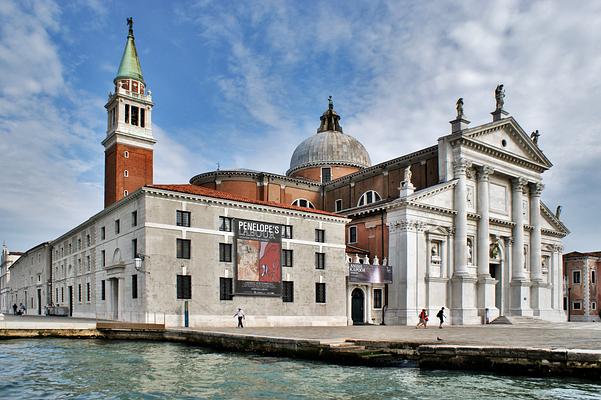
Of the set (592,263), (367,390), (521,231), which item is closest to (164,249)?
(367,390)

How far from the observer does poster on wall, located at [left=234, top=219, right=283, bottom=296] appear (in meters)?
31.5

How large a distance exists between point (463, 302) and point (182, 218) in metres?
20.7

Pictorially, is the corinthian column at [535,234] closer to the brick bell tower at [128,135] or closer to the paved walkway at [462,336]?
the paved walkway at [462,336]

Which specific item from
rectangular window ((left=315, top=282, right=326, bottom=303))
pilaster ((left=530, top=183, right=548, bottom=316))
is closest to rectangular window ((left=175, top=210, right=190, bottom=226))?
rectangular window ((left=315, top=282, right=326, bottom=303))

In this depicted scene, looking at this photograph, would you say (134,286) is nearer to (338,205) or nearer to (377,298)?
(377,298)

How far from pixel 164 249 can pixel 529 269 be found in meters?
31.3

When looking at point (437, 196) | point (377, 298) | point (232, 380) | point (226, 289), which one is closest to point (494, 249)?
point (437, 196)

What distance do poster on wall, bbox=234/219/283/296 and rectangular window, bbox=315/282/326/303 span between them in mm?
2685

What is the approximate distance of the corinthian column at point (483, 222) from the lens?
4259 cm

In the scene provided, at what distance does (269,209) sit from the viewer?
3300 cm

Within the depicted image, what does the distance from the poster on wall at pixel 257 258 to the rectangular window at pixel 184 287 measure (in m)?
2.56

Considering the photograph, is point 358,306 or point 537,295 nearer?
point 358,306

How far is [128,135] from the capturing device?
48.6 m

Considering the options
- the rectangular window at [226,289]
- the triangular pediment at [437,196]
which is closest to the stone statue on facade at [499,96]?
the triangular pediment at [437,196]
